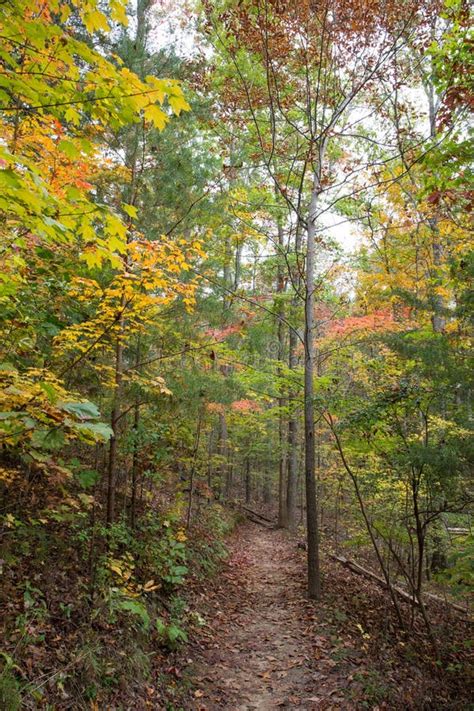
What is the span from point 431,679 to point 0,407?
6.04 metres

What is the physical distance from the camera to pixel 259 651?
5516mm

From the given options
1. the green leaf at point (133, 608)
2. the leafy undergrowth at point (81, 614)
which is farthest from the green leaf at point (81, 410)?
the green leaf at point (133, 608)

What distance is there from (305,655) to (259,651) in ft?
2.10

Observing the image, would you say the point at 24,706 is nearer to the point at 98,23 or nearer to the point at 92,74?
the point at 92,74

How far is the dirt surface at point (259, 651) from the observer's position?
4.43 m

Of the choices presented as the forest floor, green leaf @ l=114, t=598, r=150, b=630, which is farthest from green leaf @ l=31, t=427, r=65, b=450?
the forest floor

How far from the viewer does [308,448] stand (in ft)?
25.0

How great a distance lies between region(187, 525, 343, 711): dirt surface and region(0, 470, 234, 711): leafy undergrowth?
1.57 feet

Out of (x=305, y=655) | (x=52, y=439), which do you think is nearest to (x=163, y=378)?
(x=305, y=655)

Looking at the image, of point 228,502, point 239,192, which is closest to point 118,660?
point 239,192

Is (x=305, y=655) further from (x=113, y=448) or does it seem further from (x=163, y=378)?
→ (x=163, y=378)

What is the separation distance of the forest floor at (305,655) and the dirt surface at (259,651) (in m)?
0.01

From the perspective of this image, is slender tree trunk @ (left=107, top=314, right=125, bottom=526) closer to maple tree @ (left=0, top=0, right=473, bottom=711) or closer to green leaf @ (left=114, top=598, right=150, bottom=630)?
maple tree @ (left=0, top=0, right=473, bottom=711)

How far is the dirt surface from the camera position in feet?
14.5
